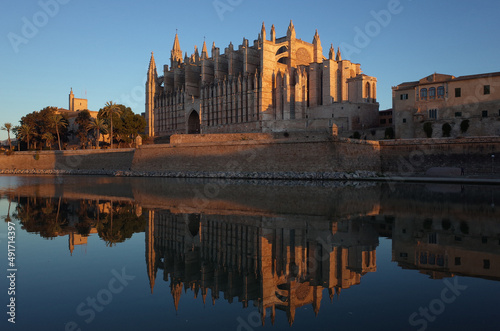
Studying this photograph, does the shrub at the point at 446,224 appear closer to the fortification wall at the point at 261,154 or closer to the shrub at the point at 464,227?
the shrub at the point at 464,227

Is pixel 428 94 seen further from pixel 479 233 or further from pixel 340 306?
pixel 340 306

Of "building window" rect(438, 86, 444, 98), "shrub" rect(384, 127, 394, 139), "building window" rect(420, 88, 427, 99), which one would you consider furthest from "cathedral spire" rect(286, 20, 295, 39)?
"building window" rect(438, 86, 444, 98)

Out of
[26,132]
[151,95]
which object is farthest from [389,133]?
[26,132]

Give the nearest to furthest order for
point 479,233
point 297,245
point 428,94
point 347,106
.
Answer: point 297,245, point 479,233, point 428,94, point 347,106

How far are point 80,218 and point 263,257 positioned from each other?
25.9 ft

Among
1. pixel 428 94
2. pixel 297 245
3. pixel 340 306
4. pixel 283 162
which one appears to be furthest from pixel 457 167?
pixel 340 306

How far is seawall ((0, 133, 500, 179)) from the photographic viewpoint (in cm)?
3144

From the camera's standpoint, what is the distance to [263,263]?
763 centimetres

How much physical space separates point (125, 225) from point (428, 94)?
33179mm

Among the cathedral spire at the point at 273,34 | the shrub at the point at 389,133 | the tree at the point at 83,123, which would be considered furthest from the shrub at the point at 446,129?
the tree at the point at 83,123

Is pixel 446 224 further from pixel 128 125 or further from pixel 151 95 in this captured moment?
pixel 151 95

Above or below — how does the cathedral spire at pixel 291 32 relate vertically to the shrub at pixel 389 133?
above

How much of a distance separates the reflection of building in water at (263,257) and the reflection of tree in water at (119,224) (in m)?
0.50

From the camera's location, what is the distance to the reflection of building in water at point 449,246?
7305 mm
